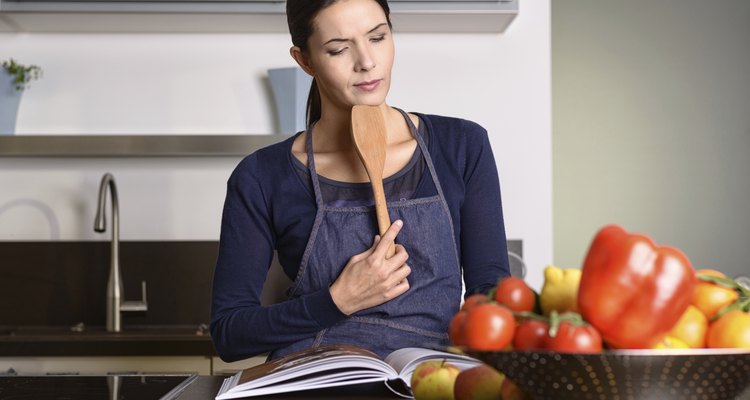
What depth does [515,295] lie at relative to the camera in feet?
2.43

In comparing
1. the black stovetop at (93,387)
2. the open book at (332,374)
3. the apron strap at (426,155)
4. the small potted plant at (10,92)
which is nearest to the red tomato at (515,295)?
the open book at (332,374)

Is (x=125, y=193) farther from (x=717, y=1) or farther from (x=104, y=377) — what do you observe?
(x=717, y=1)

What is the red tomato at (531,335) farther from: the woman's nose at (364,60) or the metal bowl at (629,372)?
the woman's nose at (364,60)

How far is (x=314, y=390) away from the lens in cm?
112

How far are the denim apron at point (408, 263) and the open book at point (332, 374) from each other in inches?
13.0

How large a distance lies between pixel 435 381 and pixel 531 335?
223mm

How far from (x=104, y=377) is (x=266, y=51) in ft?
5.81

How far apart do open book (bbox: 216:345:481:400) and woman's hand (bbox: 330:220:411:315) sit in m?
0.23

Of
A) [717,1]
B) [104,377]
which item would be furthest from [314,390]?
[717,1]

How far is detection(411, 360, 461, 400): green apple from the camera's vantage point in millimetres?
897

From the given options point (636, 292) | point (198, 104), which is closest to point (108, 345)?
point (198, 104)

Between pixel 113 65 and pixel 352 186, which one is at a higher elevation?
pixel 113 65

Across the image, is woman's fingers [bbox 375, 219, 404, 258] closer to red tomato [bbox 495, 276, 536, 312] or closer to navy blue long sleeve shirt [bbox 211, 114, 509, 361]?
navy blue long sleeve shirt [bbox 211, 114, 509, 361]

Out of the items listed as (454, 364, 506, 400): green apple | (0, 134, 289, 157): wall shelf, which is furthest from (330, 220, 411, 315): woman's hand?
(0, 134, 289, 157): wall shelf
